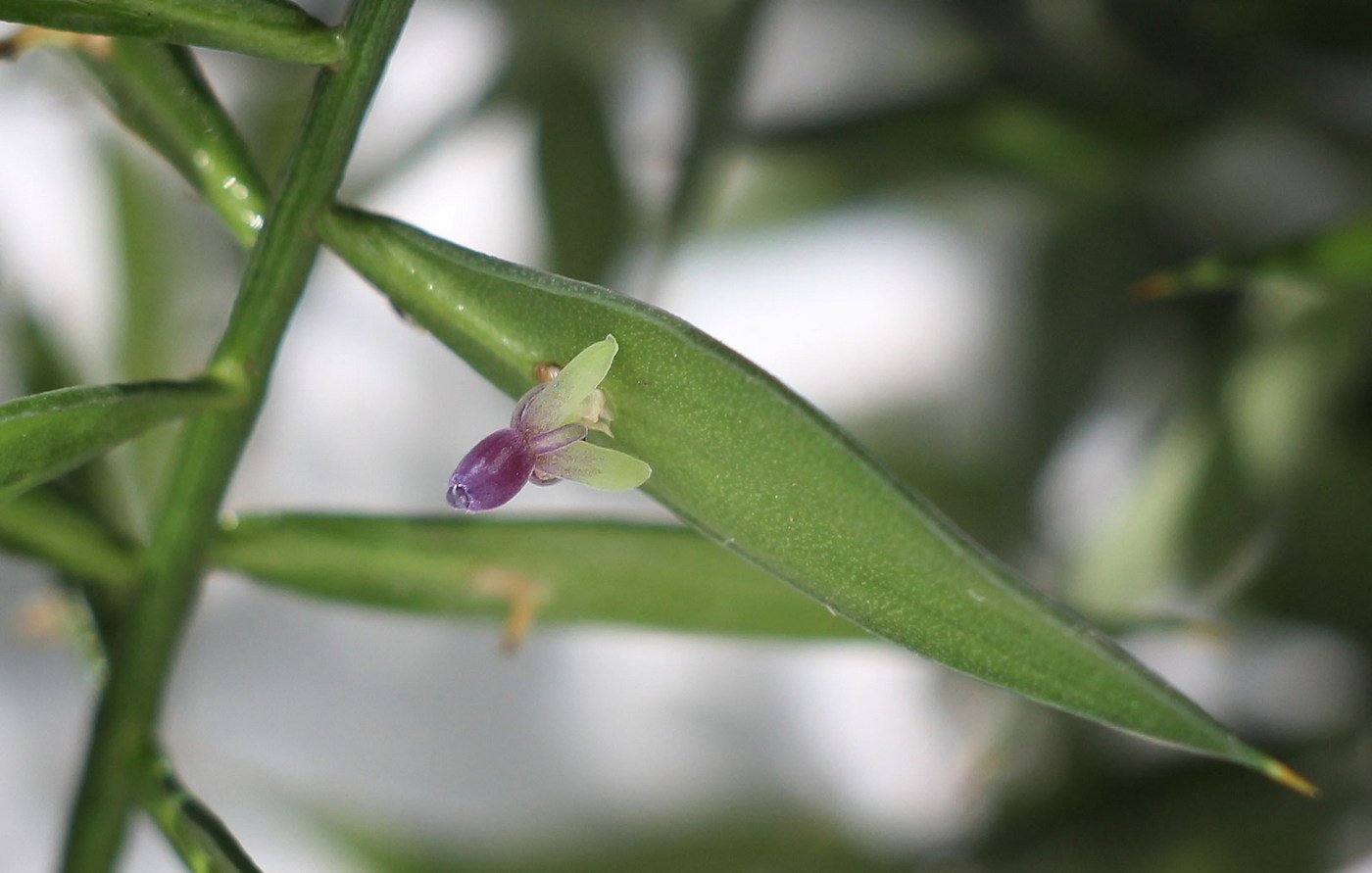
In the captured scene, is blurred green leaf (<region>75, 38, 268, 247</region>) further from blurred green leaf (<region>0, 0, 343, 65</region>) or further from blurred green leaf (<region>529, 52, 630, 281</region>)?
blurred green leaf (<region>529, 52, 630, 281</region>)

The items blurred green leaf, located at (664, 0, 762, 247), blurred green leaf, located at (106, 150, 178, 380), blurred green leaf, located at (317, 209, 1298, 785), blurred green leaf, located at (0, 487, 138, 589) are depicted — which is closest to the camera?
blurred green leaf, located at (317, 209, 1298, 785)

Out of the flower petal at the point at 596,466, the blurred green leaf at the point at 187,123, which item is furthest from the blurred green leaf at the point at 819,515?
the blurred green leaf at the point at 187,123

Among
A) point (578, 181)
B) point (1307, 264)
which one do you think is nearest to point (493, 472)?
point (1307, 264)

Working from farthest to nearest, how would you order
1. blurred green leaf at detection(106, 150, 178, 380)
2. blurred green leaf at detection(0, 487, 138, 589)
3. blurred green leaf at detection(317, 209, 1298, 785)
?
blurred green leaf at detection(106, 150, 178, 380)
blurred green leaf at detection(0, 487, 138, 589)
blurred green leaf at detection(317, 209, 1298, 785)

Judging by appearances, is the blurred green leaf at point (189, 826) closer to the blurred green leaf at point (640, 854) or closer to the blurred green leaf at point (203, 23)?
the blurred green leaf at point (203, 23)

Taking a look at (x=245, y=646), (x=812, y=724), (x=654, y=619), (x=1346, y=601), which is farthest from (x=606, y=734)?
(x=1346, y=601)

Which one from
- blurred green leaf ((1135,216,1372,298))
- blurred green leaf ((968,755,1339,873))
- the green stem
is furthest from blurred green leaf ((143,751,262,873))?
blurred green leaf ((968,755,1339,873))
